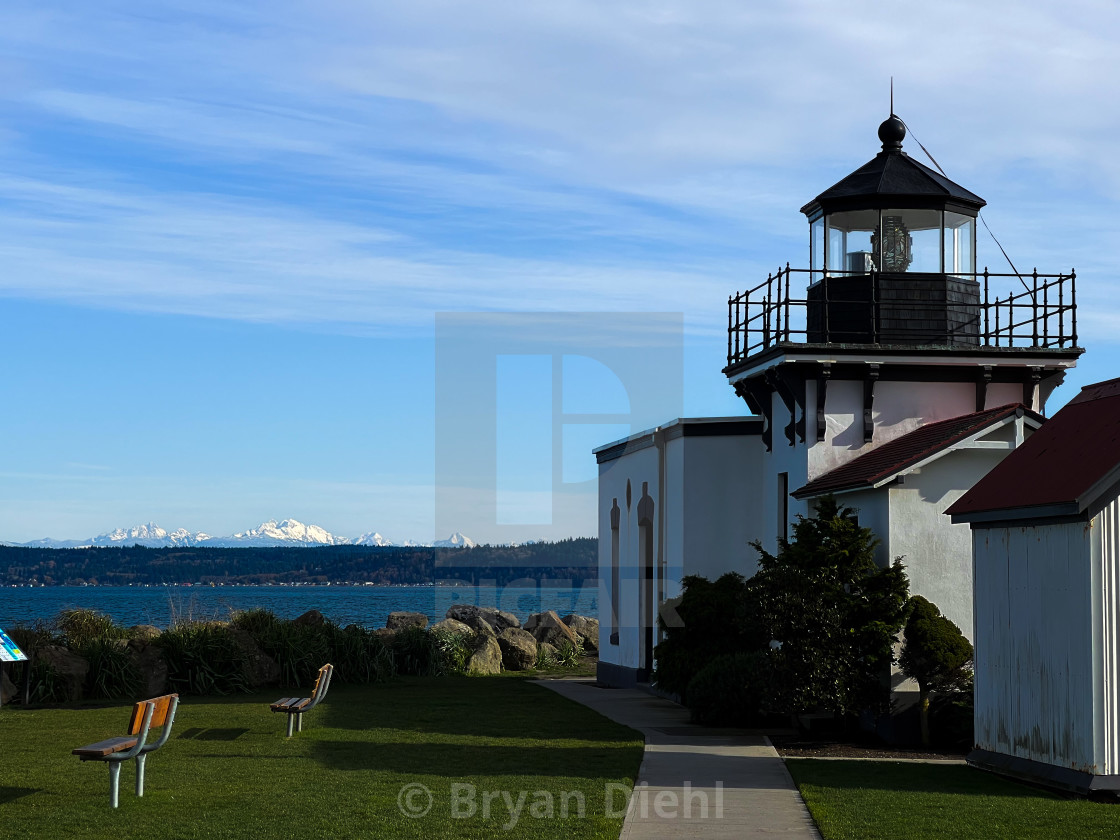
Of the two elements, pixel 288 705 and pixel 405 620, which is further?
pixel 405 620

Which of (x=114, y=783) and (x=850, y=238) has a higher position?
(x=850, y=238)

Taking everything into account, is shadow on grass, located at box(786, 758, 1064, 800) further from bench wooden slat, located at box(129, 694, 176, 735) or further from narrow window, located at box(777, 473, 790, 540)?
narrow window, located at box(777, 473, 790, 540)

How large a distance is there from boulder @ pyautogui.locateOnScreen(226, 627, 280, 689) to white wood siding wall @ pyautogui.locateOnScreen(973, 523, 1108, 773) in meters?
14.2

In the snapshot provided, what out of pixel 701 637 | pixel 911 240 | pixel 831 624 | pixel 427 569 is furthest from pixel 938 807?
pixel 427 569

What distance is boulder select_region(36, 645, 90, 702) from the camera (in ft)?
73.6

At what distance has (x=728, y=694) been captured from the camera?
18578 millimetres

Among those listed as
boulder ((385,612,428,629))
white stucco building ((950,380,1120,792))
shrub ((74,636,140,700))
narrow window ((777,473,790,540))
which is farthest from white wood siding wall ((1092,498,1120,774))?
boulder ((385,612,428,629))

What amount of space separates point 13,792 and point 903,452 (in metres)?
12.3

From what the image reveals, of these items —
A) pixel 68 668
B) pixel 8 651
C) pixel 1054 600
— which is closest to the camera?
pixel 1054 600

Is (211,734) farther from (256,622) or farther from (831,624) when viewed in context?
(256,622)

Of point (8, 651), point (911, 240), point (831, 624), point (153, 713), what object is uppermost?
point (911, 240)

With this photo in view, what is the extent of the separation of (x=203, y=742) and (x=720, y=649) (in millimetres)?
8080

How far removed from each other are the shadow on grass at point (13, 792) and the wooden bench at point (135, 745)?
0.73m

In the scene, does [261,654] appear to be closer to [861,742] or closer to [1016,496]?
[861,742]
